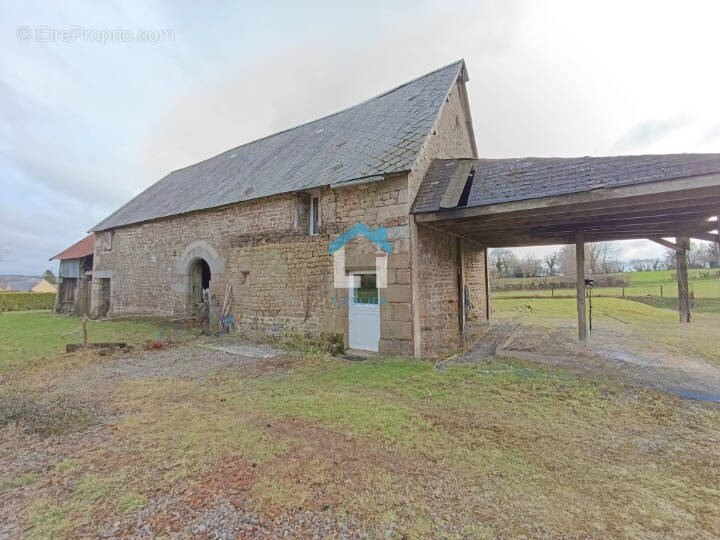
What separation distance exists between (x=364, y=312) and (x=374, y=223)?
2.02m

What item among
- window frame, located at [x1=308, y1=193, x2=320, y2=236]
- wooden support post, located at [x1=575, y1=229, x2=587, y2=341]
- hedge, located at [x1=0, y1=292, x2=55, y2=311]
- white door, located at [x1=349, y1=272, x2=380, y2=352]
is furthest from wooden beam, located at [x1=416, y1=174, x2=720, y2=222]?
hedge, located at [x1=0, y1=292, x2=55, y2=311]

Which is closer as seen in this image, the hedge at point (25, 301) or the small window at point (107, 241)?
the small window at point (107, 241)

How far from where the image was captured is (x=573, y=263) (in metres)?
45.1

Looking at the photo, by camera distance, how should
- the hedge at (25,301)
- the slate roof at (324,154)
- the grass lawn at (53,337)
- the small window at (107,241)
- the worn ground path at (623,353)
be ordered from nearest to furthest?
1. the worn ground path at (623,353)
2. the grass lawn at (53,337)
3. the slate roof at (324,154)
4. the small window at (107,241)
5. the hedge at (25,301)

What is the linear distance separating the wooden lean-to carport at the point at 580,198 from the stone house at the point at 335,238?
42cm

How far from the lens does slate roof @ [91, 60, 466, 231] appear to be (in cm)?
782

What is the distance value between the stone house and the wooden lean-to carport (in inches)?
16.6

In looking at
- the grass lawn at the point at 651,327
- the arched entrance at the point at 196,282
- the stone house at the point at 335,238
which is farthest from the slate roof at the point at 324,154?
the grass lawn at the point at 651,327

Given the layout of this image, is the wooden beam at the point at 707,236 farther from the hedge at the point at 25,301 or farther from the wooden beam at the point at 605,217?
the hedge at the point at 25,301

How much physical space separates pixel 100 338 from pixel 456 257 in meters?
10.6

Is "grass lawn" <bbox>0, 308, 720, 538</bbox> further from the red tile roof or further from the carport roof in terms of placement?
the red tile roof

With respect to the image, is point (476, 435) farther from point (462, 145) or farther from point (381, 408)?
point (462, 145)

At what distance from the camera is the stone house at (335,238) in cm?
718

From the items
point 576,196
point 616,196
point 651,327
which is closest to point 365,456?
point 576,196
